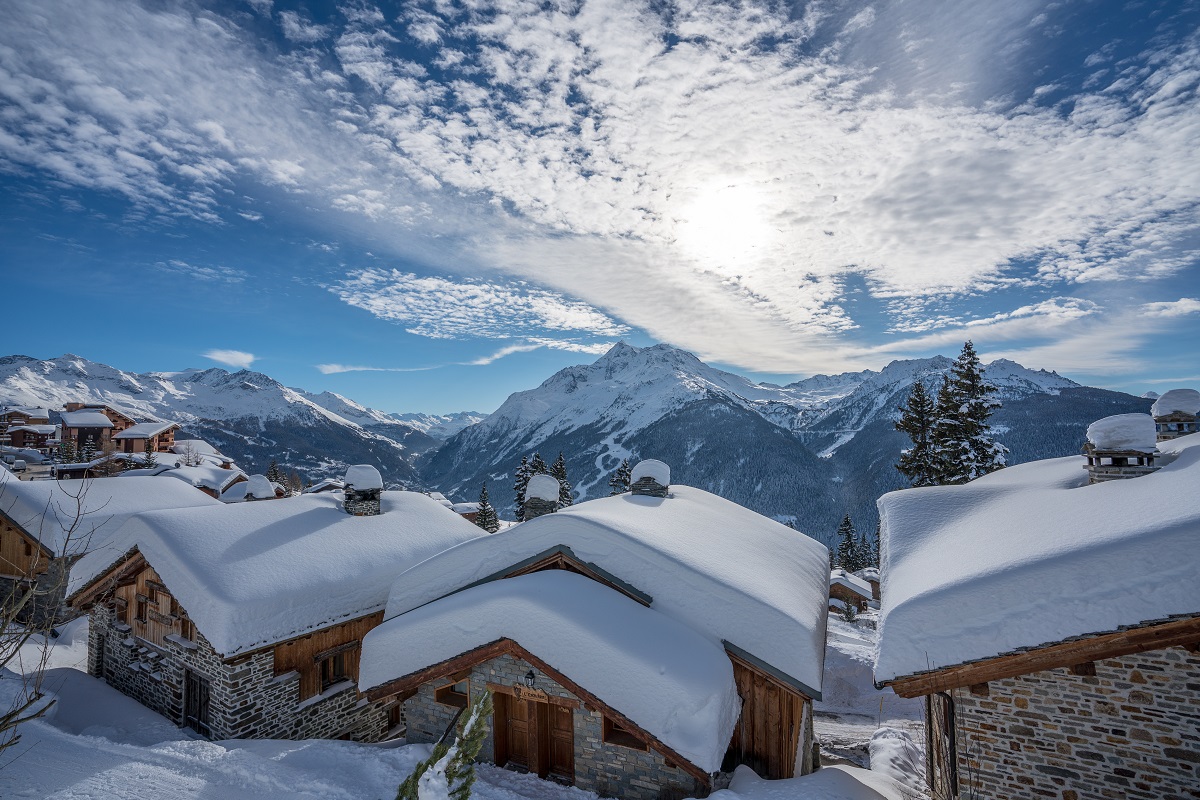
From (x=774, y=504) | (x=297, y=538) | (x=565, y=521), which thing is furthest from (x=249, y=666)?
(x=774, y=504)

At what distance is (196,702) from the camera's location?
14.2 m

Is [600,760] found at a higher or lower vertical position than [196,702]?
higher

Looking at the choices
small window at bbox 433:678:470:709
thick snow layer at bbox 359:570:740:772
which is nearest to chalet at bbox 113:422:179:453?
thick snow layer at bbox 359:570:740:772

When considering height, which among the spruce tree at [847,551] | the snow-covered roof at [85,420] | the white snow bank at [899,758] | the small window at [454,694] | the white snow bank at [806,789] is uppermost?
the snow-covered roof at [85,420]

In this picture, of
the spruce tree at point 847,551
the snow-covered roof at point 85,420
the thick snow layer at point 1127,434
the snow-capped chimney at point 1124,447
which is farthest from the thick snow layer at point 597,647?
the snow-covered roof at point 85,420

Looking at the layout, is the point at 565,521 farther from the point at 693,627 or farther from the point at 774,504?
the point at 774,504

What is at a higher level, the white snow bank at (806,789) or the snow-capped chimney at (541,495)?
the snow-capped chimney at (541,495)

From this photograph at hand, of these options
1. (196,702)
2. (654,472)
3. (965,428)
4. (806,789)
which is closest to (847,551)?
(965,428)

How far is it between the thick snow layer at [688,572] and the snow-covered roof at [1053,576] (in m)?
2.08

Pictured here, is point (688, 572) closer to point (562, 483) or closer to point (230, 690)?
point (230, 690)

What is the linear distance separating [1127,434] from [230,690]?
20.2 metres

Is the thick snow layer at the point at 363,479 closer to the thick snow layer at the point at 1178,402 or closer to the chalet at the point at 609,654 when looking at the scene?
the chalet at the point at 609,654

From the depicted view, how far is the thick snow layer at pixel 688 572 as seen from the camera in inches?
416

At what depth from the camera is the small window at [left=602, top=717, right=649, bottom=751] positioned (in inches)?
384
